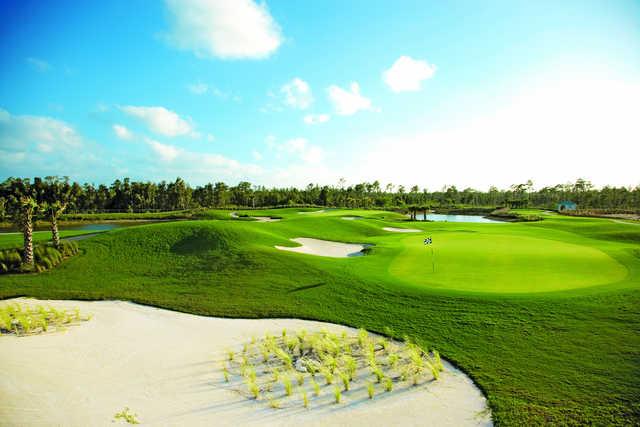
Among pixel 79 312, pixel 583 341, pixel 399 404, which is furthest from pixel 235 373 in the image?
pixel 583 341

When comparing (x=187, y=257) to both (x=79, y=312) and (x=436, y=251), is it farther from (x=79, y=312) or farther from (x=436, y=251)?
(x=436, y=251)

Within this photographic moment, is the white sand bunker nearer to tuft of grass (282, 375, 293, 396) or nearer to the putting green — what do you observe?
the putting green

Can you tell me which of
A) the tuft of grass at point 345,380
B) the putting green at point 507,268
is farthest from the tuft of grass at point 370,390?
the putting green at point 507,268

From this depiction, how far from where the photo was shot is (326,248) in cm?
2661

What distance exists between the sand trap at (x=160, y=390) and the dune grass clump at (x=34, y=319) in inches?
25.2

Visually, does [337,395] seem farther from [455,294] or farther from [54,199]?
[54,199]

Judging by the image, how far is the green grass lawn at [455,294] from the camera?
785cm

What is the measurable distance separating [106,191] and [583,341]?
4346 inches

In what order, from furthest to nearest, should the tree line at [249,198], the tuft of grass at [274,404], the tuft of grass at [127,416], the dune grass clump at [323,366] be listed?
1. the tree line at [249,198]
2. the dune grass clump at [323,366]
3. the tuft of grass at [274,404]
4. the tuft of grass at [127,416]

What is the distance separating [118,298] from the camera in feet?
49.8

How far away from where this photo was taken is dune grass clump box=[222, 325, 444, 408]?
8.07 m

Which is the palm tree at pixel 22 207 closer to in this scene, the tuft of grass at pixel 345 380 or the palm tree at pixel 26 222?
the palm tree at pixel 26 222

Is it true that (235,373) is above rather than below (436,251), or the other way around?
below

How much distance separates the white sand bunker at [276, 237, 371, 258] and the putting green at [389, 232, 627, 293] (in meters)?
4.33
